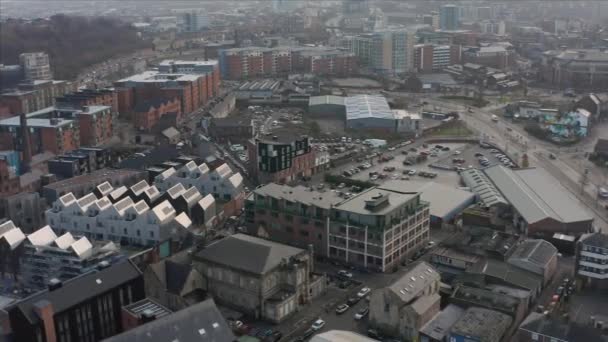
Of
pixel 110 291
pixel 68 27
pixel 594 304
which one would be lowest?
pixel 594 304

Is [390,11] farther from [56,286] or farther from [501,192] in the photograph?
[56,286]

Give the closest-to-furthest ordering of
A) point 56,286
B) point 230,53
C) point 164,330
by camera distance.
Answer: point 164,330
point 56,286
point 230,53

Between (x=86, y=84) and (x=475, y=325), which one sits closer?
(x=475, y=325)

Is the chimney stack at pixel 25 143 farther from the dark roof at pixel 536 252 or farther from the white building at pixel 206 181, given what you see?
the dark roof at pixel 536 252

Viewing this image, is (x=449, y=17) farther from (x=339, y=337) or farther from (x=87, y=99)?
(x=339, y=337)

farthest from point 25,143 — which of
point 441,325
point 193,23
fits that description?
point 193,23

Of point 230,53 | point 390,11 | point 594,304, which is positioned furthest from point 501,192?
point 390,11
